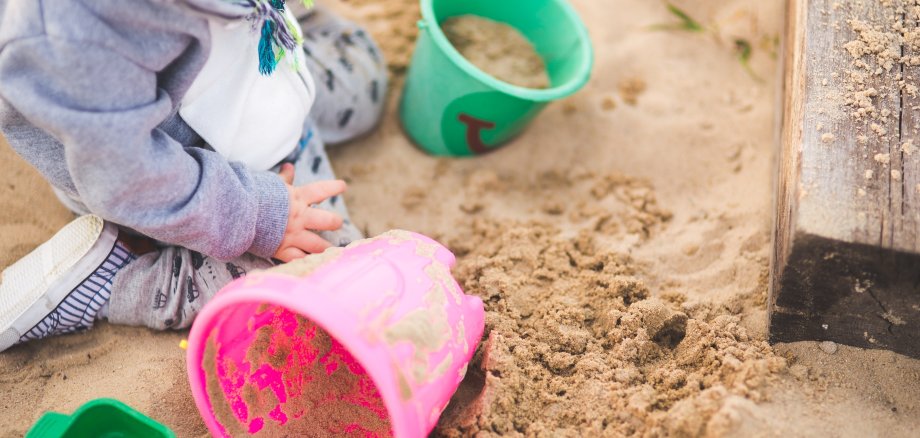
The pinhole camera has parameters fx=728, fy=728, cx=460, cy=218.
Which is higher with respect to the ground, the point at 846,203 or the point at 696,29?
the point at 696,29

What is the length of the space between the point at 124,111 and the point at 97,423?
0.52m

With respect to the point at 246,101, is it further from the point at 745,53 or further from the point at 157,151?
the point at 745,53

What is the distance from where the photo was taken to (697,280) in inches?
60.1

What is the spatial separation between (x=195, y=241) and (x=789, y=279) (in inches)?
40.2

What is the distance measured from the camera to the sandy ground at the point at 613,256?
4.06 feet

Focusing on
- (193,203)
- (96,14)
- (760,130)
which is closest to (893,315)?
(760,130)

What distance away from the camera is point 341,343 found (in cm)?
128

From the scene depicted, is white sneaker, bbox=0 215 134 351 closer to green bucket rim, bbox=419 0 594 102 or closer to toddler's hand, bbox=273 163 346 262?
toddler's hand, bbox=273 163 346 262

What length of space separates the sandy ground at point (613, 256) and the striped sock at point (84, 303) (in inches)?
1.9

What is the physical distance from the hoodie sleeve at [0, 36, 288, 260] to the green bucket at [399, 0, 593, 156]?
1.75 feet

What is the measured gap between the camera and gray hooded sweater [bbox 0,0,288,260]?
104cm

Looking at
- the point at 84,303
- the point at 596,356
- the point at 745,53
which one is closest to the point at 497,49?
the point at 745,53

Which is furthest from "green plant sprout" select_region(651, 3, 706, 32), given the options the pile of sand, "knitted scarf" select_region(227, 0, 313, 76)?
"knitted scarf" select_region(227, 0, 313, 76)

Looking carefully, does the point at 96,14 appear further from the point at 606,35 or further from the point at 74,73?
the point at 606,35
